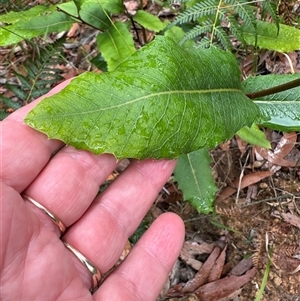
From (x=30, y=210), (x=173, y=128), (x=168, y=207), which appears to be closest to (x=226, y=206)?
(x=168, y=207)

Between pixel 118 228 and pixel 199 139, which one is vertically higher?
pixel 199 139

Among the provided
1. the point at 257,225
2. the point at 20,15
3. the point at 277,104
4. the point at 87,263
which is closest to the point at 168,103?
the point at 277,104

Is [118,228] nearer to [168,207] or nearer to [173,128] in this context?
[173,128]

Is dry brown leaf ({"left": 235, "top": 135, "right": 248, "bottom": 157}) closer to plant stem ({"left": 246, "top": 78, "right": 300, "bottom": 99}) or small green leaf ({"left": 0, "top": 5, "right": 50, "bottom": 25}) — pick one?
plant stem ({"left": 246, "top": 78, "right": 300, "bottom": 99})

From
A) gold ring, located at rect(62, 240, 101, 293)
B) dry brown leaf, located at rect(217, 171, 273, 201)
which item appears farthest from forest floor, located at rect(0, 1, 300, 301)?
gold ring, located at rect(62, 240, 101, 293)

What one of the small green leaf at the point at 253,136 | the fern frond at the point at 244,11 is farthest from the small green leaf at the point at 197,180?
the fern frond at the point at 244,11
